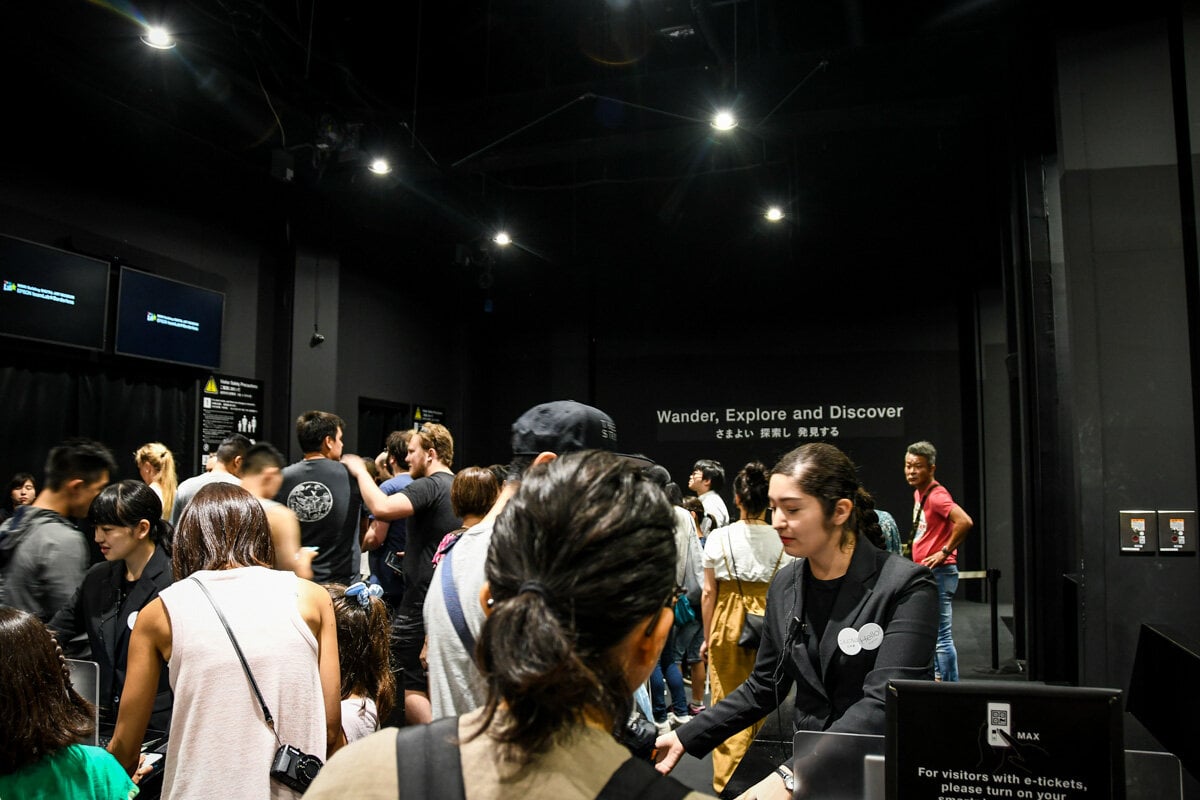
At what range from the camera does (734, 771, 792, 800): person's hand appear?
4.65ft

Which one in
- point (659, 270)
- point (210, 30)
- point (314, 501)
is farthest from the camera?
point (659, 270)

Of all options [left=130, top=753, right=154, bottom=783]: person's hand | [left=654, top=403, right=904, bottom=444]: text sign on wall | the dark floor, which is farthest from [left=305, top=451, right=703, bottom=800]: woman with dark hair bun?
[left=654, top=403, right=904, bottom=444]: text sign on wall

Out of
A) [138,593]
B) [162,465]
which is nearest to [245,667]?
[138,593]

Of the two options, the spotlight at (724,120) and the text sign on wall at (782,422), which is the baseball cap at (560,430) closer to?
the spotlight at (724,120)

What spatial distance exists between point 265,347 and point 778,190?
5233mm

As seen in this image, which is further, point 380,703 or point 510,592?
point 380,703

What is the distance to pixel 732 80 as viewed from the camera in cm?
579

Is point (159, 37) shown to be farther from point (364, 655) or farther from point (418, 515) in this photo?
point (364, 655)

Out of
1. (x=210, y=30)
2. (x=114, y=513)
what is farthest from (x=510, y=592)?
(x=210, y=30)

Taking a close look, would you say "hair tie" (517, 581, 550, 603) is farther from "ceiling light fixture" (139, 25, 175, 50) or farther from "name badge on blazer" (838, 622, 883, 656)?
"ceiling light fixture" (139, 25, 175, 50)

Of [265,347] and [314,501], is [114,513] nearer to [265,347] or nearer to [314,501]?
[314,501]

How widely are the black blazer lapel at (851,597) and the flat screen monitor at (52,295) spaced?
508 centimetres

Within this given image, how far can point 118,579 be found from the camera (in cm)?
254

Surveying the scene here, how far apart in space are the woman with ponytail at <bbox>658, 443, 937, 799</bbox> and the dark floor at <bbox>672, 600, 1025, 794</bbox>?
2.23 meters
